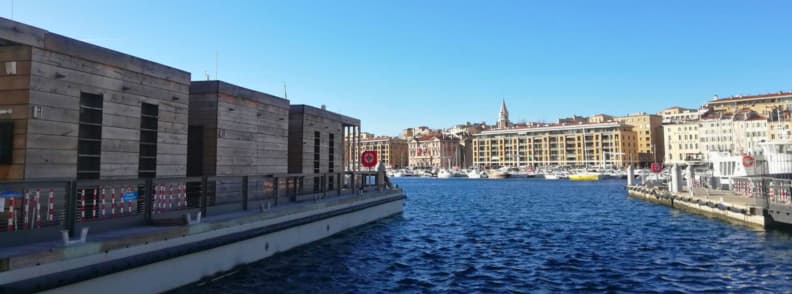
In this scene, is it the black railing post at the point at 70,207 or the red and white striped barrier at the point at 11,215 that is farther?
the black railing post at the point at 70,207

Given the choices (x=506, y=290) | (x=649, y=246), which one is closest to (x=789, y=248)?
(x=649, y=246)

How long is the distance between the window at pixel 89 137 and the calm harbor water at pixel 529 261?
12.2 feet

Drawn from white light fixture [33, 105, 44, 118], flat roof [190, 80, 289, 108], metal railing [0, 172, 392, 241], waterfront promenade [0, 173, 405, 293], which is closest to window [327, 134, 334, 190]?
flat roof [190, 80, 289, 108]

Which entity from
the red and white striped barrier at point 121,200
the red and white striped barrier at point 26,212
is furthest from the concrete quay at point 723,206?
the red and white striped barrier at point 26,212

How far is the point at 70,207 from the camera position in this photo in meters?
8.93

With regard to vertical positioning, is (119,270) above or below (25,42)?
below

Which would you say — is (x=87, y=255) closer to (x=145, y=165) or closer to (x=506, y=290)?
(x=145, y=165)

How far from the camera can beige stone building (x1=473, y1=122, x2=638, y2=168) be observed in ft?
514

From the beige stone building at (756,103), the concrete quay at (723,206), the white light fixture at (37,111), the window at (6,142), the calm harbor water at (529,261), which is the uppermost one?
the beige stone building at (756,103)

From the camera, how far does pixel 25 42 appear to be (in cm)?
950

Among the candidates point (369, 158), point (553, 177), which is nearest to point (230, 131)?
point (369, 158)

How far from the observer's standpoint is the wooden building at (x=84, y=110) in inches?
376

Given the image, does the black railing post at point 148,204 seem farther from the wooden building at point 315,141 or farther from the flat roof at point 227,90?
the wooden building at point 315,141

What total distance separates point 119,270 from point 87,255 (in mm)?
641
